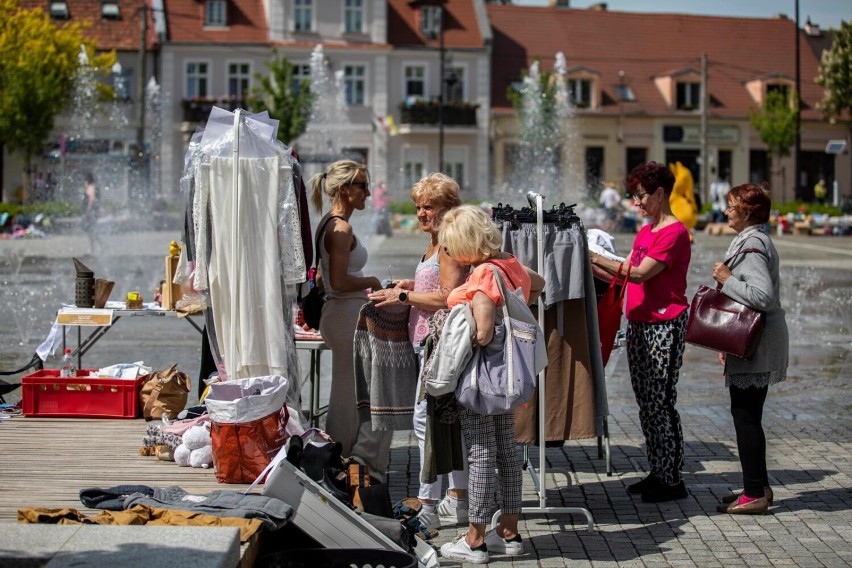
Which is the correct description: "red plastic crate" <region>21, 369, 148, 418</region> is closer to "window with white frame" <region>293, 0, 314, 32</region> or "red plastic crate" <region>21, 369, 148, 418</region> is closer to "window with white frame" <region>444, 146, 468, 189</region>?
"window with white frame" <region>444, 146, 468, 189</region>

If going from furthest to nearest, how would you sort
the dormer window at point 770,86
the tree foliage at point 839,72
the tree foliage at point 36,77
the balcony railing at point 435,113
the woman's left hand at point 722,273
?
the dormer window at point 770,86 → the balcony railing at point 435,113 → the tree foliage at point 839,72 → the tree foliage at point 36,77 → the woman's left hand at point 722,273

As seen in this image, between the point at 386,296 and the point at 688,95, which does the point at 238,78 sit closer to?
the point at 688,95

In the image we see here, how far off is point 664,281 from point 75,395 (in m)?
3.88

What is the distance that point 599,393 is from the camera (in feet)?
23.0

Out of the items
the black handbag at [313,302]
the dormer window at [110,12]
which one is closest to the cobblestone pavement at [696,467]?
the black handbag at [313,302]

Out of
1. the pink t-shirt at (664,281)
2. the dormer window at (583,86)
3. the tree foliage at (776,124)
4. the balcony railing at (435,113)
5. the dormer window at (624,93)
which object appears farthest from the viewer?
the dormer window at (624,93)

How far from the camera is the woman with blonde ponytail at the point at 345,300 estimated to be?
7.07 m

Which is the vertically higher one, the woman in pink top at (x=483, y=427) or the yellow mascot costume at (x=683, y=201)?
Answer: the yellow mascot costume at (x=683, y=201)

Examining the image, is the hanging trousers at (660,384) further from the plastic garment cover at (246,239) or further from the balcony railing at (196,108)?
the balcony railing at (196,108)

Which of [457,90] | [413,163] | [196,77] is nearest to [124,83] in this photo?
[196,77]

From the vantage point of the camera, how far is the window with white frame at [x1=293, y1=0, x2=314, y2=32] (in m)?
53.4

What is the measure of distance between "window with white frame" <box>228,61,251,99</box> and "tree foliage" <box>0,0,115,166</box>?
316 inches

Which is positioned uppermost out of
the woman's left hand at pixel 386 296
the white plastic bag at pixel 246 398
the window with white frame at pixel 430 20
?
the window with white frame at pixel 430 20

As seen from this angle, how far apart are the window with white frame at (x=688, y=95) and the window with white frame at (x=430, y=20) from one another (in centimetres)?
1118
